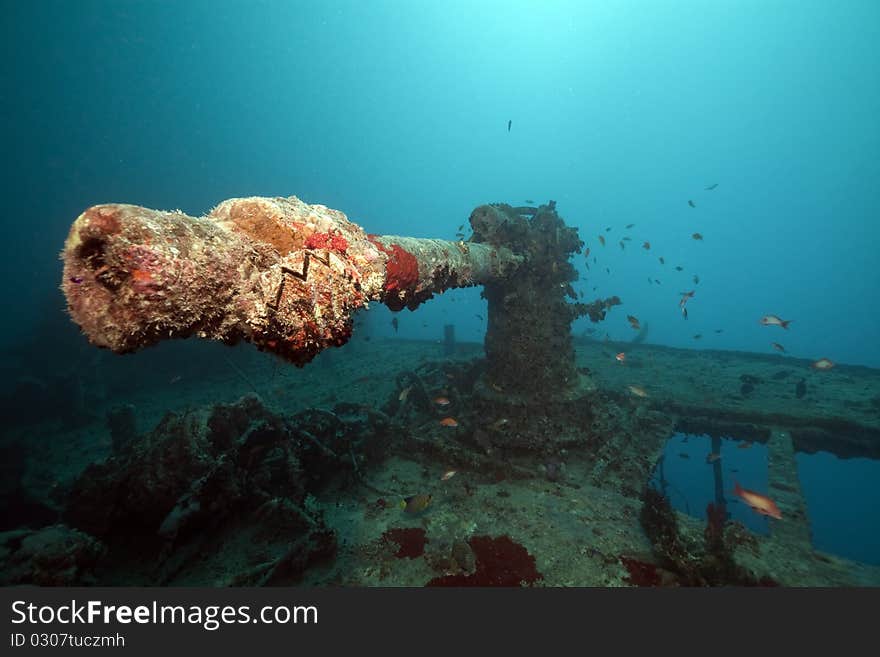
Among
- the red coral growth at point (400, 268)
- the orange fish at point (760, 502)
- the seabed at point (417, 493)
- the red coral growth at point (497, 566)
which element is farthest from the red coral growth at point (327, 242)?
the orange fish at point (760, 502)

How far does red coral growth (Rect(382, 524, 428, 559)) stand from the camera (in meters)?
4.49

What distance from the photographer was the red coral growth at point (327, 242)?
217cm

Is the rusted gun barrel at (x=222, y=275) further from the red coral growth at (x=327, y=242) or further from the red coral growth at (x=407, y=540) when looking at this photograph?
the red coral growth at (x=407, y=540)

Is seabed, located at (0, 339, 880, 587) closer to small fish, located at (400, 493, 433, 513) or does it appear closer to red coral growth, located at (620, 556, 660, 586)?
red coral growth, located at (620, 556, 660, 586)

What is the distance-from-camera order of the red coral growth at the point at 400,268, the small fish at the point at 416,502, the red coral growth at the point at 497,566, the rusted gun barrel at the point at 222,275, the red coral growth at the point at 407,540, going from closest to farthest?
the rusted gun barrel at the point at 222,275 < the red coral growth at the point at 400,268 < the red coral growth at the point at 497,566 < the red coral growth at the point at 407,540 < the small fish at the point at 416,502

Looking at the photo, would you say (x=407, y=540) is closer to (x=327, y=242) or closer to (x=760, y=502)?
(x=327, y=242)

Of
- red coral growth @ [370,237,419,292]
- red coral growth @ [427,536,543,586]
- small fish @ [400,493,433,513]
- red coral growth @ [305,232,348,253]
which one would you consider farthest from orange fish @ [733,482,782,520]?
red coral growth @ [305,232,348,253]

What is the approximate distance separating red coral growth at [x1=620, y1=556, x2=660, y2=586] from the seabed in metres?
0.02

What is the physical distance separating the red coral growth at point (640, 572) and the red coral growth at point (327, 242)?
4639 mm

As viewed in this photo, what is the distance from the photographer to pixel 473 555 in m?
4.38

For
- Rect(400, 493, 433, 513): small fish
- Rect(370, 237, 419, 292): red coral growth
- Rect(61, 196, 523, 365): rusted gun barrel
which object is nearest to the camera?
Rect(61, 196, 523, 365): rusted gun barrel

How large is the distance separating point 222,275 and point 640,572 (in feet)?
16.7

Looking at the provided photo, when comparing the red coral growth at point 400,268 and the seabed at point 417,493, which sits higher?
the red coral growth at point 400,268

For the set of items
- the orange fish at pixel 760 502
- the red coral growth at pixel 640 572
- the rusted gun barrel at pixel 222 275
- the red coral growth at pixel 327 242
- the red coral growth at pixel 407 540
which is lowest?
the red coral growth at pixel 640 572
